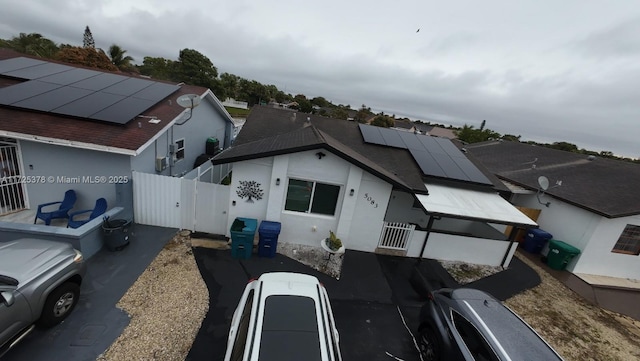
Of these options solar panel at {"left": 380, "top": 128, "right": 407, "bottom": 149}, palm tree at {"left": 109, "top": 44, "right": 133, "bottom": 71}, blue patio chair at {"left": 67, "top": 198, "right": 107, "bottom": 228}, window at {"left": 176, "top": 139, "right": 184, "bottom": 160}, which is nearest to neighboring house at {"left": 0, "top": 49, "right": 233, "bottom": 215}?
blue patio chair at {"left": 67, "top": 198, "right": 107, "bottom": 228}

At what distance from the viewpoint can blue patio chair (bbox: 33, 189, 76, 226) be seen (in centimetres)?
823

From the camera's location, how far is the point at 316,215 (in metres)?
9.69

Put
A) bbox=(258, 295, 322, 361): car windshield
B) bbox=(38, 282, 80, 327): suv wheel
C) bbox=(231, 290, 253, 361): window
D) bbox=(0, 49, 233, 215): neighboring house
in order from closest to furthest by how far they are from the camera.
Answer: bbox=(258, 295, 322, 361): car windshield, bbox=(231, 290, 253, 361): window, bbox=(38, 282, 80, 327): suv wheel, bbox=(0, 49, 233, 215): neighboring house

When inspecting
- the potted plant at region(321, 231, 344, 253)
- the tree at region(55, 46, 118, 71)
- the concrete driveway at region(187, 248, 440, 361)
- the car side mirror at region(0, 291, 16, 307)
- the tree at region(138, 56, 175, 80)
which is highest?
the tree at region(138, 56, 175, 80)

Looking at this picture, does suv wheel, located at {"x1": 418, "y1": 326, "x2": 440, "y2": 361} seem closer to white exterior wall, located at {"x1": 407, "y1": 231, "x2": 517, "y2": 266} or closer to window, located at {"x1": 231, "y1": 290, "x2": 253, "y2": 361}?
window, located at {"x1": 231, "y1": 290, "x2": 253, "y2": 361}

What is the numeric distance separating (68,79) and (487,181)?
1860 centimetres

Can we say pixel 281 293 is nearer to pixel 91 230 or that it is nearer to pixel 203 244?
pixel 203 244

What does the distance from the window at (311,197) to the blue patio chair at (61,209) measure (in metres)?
7.10

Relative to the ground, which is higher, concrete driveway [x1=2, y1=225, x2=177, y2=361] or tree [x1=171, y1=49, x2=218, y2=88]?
tree [x1=171, y1=49, x2=218, y2=88]

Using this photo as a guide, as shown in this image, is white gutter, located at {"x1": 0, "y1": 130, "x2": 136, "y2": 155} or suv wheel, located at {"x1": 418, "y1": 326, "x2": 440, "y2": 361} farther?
white gutter, located at {"x1": 0, "y1": 130, "x2": 136, "y2": 155}

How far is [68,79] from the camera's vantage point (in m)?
11.1

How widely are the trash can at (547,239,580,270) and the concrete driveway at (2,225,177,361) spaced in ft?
51.4

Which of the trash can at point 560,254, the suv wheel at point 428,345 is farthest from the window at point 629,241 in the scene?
the suv wheel at point 428,345

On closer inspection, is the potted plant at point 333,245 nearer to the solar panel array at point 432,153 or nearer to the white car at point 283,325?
the white car at point 283,325
